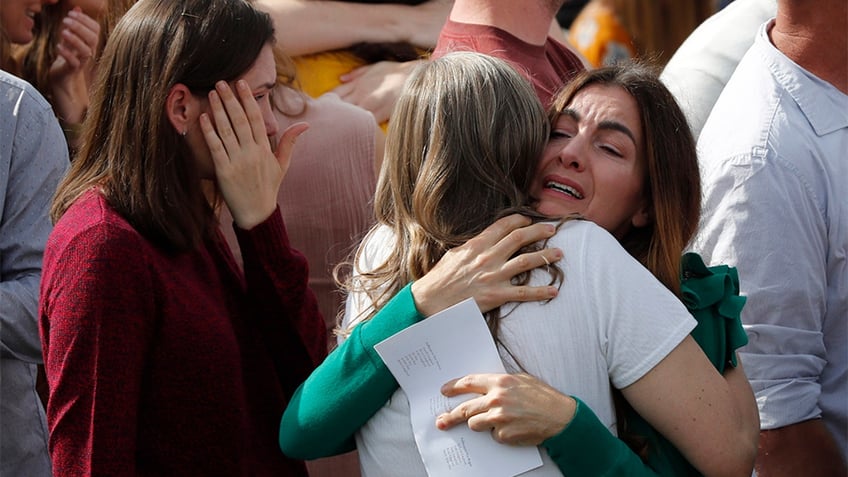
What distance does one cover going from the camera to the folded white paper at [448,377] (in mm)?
1732

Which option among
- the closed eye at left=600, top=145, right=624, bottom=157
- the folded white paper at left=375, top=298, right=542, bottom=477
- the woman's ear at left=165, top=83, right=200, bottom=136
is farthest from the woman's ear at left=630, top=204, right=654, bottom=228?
the woman's ear at left=165, top=83, right=200, bottom=136

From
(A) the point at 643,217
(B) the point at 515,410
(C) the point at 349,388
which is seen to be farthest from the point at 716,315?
(C) the point at 349,388

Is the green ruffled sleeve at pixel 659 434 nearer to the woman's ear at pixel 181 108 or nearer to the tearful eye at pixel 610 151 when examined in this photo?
the tearful eye at pixel 610 151

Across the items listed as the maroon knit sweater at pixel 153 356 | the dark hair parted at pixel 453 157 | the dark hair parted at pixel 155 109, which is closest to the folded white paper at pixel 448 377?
the dark hair parted at pixel 453 157

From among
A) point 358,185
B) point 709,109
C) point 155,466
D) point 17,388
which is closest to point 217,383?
point 155,466

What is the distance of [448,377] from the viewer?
1.78 metres

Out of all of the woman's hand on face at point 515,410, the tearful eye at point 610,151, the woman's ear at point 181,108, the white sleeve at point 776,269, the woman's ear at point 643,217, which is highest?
the woman's ear at point 181,108

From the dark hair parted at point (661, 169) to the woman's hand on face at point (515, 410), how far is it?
1.22 ft

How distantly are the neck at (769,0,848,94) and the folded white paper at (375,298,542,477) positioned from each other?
3.91 feet

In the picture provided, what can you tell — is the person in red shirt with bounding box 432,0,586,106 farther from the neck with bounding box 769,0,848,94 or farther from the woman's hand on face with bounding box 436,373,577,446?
the woman's hand on face with bounding box 436,373,577,446

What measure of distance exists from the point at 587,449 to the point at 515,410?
0.13 meters

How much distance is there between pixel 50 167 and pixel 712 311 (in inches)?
53.7

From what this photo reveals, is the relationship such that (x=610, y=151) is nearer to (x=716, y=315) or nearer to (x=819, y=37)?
(x=716, y=315)

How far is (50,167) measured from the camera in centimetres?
234
